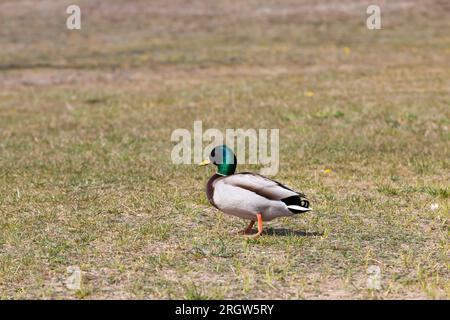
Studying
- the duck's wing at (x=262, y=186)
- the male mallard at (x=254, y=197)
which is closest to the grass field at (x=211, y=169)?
the male mallard at (x=254, y=197)

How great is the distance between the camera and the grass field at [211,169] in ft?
24.2

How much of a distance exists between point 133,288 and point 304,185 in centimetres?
449

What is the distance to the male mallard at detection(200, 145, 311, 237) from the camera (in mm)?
7863

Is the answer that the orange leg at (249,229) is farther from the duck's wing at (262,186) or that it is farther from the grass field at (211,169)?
the duck's wing at (262,186)

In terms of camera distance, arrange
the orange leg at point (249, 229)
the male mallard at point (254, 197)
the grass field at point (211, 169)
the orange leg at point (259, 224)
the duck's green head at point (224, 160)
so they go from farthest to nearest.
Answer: the orange leg at point (249, 229)
the duck's green head at point (224, 160)
the orange leg at point (259, 224)
the male mallard at point (254, 197)
the grass field at point (211, 169)

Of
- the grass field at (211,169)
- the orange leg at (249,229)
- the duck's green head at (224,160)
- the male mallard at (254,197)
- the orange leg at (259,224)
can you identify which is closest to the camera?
the grass field at (211,169)

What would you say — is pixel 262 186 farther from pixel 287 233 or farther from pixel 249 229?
pixel 287 233

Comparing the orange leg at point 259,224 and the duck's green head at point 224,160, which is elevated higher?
the duck's green head at point 224,160

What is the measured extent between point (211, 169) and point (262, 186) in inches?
175

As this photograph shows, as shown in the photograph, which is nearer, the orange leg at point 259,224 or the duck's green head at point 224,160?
the orange leg at point 259,224

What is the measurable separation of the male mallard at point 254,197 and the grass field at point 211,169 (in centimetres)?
35

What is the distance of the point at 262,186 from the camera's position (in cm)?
796

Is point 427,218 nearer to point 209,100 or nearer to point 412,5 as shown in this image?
point 209,100

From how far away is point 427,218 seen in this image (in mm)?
9297
